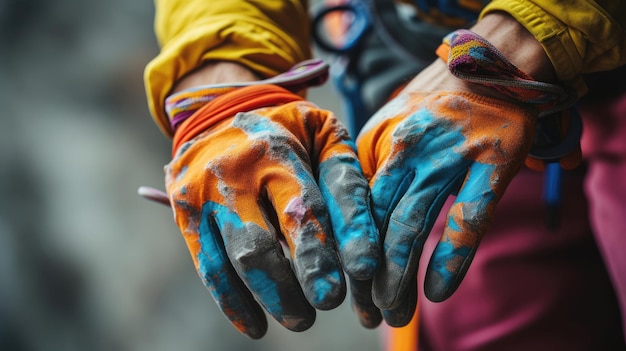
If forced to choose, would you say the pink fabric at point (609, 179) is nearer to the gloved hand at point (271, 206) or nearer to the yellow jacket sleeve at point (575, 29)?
the yellow jacket sleeve at point (575, 29)

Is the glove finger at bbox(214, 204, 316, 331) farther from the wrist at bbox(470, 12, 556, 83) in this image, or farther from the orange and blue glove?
the wrist at bbox(470, 12, 556, 83)

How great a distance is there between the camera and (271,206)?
659mm

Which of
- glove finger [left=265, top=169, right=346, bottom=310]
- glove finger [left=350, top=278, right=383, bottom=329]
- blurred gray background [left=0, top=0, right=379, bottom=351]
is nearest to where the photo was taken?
glove finger [left=265, top=169, right=346, bottom=310]

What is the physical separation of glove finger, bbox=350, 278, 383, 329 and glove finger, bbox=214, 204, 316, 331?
0.09 meters

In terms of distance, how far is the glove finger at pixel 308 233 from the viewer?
571 millimetres

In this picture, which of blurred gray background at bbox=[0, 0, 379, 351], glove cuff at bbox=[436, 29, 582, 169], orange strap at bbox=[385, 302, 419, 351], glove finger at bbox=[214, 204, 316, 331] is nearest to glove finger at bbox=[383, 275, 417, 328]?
glove finger at bbox=[214, 204, 316, 331]

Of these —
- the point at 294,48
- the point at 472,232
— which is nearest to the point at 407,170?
the point at 472,232

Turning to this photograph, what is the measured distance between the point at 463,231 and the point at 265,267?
0.22 metres

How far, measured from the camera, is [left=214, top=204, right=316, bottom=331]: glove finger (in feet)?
1.97

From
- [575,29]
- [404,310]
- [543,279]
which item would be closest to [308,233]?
[404,310]

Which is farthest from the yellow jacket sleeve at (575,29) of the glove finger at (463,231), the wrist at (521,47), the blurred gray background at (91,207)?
the blurred gray background at (91,207)

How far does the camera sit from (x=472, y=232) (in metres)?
0.60

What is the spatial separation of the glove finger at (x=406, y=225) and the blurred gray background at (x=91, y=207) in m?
1.36

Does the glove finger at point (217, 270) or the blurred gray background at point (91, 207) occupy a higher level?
the glove finger at point (217, 270)
